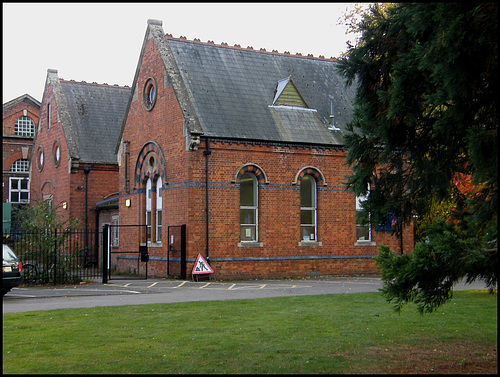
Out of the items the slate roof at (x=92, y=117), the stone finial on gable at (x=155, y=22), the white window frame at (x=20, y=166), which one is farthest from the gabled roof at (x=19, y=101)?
the stone finial on gable at (x=155, y=22)

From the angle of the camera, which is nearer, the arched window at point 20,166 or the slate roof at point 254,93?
the slate roof at point 254,93

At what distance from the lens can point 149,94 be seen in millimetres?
26328

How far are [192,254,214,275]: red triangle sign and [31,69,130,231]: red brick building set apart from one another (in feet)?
35.9

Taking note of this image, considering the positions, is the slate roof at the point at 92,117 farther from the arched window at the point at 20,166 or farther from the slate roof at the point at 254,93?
the arched window at the point at 20,166

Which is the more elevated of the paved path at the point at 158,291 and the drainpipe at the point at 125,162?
the drainpipe at the point at 125,162

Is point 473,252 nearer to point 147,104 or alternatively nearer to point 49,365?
point 49,365

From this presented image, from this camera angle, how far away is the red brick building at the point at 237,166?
23.1 meters

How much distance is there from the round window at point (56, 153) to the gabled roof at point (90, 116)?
Result: 161 centimetres

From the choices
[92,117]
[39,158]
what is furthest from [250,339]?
[39,158]

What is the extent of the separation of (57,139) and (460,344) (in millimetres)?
29043

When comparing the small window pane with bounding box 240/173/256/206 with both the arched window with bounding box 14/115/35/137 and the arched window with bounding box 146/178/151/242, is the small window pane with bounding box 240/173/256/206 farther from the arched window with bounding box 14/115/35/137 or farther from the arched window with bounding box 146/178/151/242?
the arched window with bounding box 14/115/35/137

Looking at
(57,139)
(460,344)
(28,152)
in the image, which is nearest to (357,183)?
(460,344)

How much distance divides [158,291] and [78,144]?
16.7 metres

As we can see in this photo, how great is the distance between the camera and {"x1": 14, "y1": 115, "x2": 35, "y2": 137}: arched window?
151ft
